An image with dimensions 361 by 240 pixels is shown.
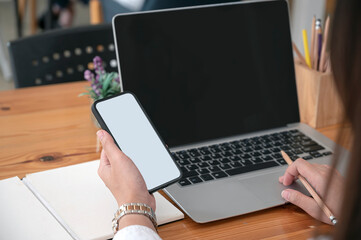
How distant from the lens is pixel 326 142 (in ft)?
3.16

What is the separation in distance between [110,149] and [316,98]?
1.81 feet

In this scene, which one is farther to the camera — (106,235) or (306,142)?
(306,142)

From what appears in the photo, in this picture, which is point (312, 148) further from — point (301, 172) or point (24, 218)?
point (24, 218)

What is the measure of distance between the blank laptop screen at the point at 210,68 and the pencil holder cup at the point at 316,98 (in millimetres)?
42

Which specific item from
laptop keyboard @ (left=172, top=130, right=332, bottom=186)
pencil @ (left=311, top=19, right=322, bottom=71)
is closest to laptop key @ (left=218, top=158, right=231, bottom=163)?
laptop keyboard @ (left=172, top=130, right=332, bottom=186)

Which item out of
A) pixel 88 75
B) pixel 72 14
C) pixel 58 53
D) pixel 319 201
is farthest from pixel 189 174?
pixel 72 14

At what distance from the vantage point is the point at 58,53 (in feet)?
4.46

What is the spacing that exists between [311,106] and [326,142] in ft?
0.40

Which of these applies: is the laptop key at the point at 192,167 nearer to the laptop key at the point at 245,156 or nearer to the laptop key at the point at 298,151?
the laptop key at the point at 245,156

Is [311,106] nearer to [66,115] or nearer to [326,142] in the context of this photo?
[326,142]

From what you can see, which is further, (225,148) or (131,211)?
(225,148)

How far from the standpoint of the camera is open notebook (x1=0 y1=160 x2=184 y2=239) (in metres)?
0.67

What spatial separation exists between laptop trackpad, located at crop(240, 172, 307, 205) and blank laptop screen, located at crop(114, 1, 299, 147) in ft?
0.57

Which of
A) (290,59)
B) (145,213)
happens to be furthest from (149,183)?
(290,59)
